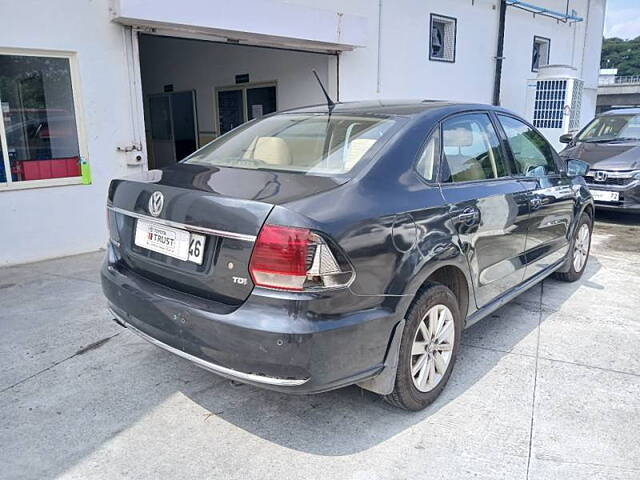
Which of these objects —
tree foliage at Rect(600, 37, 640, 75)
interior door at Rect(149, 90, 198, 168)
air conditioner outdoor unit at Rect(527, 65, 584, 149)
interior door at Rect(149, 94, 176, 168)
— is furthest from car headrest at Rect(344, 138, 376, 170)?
tree foliage at Rect(600, 37, 640, 75)

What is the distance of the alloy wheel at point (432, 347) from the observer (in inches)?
107

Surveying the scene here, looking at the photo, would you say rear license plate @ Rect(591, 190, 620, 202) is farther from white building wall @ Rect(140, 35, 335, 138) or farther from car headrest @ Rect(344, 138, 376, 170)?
car headrest @ Rect(344, 138, 376, 170)

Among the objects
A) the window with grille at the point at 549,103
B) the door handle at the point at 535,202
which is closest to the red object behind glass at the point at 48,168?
the door handle at the point at 535,202

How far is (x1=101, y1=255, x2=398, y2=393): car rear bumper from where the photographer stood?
2.16 m

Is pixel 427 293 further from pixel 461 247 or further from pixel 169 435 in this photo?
pixel 169 435

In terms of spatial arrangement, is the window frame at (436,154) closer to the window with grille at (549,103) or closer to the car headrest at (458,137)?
the car headrest at (458,137)

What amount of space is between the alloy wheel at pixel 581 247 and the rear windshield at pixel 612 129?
13.2 ft

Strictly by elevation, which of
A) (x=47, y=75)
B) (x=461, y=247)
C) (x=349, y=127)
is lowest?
(x=461, y=247)

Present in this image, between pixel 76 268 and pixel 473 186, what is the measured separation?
412 cm

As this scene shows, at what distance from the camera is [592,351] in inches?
141

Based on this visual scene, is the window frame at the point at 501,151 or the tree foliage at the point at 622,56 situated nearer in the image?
the window frame at the point at 501,151

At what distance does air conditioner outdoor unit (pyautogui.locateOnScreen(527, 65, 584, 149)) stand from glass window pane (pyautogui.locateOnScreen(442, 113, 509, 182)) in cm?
1027

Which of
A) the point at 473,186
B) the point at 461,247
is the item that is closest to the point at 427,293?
the point at 461,247

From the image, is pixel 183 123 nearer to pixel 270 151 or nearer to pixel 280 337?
pixel 270 151
